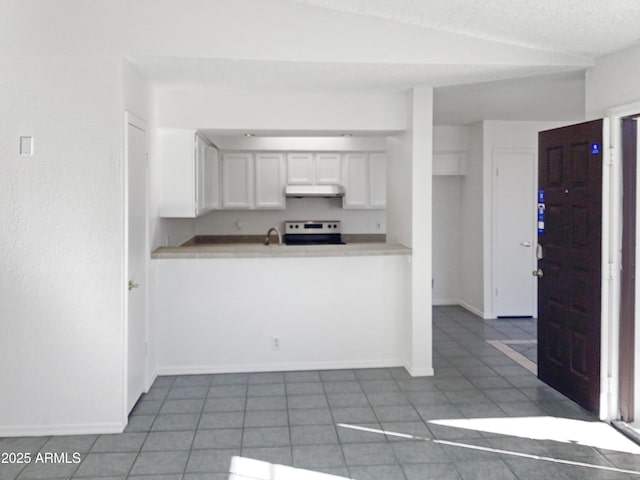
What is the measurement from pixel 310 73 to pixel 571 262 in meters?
2.30

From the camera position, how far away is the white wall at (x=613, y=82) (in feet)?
11.1

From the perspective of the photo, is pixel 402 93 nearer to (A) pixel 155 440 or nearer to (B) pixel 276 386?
(B) pixel 276 386

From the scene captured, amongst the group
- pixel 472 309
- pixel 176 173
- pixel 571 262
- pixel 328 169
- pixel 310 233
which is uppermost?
pixel 328 169

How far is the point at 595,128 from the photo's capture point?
3508mm

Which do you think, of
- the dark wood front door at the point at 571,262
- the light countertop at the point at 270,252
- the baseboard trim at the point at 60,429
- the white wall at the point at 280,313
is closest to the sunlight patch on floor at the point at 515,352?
the dark wood front door at the point at 571,262

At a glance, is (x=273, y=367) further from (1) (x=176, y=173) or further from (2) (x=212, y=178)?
(2) (x=212, y=178)

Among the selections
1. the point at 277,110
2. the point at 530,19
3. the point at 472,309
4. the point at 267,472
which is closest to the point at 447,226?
the point at 472,309

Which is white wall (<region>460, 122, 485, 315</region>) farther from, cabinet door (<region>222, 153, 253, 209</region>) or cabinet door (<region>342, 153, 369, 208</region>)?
cabinet door (<region>222, 153, 253, 209</region>)

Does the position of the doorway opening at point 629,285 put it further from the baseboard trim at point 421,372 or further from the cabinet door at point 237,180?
the cabinet door at point 237,180

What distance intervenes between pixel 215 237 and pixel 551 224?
4.41 m

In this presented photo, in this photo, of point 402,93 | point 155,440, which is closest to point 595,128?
point 402,93

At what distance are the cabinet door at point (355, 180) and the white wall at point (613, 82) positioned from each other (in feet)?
10.9

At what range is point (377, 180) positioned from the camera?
6945mm

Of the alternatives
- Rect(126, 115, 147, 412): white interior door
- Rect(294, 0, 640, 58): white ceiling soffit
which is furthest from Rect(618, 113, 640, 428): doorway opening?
Rect(126, 115, 147, 412): white interior door
